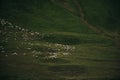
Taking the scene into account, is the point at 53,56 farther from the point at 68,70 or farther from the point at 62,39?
the point at 62,39

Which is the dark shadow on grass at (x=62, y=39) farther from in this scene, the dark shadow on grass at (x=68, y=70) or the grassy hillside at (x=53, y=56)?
the dark shadow on grass at (x=68, y=70)

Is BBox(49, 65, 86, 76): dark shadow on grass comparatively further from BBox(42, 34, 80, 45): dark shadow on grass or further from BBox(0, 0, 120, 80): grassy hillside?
BBox(42, 34, 80, 45): dark shadow on grass

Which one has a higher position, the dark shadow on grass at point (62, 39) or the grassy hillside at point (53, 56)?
the dark shadow on grass at point (62, 39)

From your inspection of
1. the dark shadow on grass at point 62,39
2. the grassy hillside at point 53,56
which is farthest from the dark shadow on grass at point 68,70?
the dark shadow on grass at point 62,39

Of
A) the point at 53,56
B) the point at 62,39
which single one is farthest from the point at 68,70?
the point at 62,39

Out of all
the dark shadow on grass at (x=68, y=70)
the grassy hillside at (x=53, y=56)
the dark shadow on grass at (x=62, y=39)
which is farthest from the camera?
the dark shadow on grass at (x=62, y=39)

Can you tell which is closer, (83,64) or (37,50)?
(83,64)

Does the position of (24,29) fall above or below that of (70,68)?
above

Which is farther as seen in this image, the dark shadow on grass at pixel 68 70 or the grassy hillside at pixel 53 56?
the dark shadow on grass at pixel 68 70

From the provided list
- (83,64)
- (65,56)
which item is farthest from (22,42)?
(83,64)

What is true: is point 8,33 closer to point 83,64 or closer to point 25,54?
point 25,54

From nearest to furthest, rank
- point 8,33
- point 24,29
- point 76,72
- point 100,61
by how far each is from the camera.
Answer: point 76,72
point 100,61
point 8,33
point 24,29

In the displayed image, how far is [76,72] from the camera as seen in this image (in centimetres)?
14325

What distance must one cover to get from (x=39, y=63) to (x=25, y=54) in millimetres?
11376
